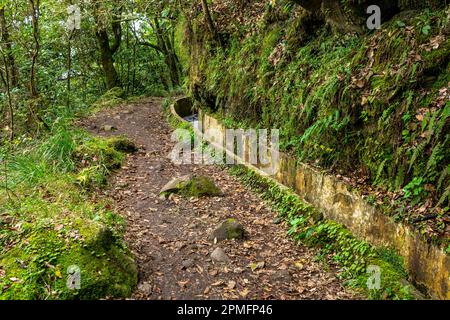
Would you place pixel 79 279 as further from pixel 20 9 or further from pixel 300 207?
pixel 20 9

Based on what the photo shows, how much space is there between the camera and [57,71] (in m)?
16.3

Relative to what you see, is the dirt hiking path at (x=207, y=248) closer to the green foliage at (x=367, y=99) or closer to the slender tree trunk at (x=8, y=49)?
the green foliage at (x=367, y=99)

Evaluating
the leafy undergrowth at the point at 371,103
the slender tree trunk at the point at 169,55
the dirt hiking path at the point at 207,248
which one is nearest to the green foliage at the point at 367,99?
the leafy undergrowth at the point at 371,103

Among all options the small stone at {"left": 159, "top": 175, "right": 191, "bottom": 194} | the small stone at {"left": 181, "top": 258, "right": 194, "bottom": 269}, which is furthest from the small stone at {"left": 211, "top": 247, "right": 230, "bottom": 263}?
the small stone at {"left": 159, "top": 175, "right": 191, "bottom": 194}

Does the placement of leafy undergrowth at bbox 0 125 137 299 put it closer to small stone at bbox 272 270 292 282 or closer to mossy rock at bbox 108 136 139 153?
small stone at bbox 272 270 292 282

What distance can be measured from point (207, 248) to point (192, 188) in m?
2.12

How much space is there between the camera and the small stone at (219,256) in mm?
5129

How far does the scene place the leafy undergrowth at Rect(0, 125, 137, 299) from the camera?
3.97 meters

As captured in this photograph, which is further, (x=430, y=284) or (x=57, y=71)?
(x=57, y=71)

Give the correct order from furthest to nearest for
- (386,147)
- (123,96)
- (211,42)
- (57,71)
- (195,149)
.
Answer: (123,96), (57,71), (211,42), (195,149), (386,147)

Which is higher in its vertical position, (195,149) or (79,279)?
(195,149)

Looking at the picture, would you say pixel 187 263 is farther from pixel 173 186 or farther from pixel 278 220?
pixel 173 186
